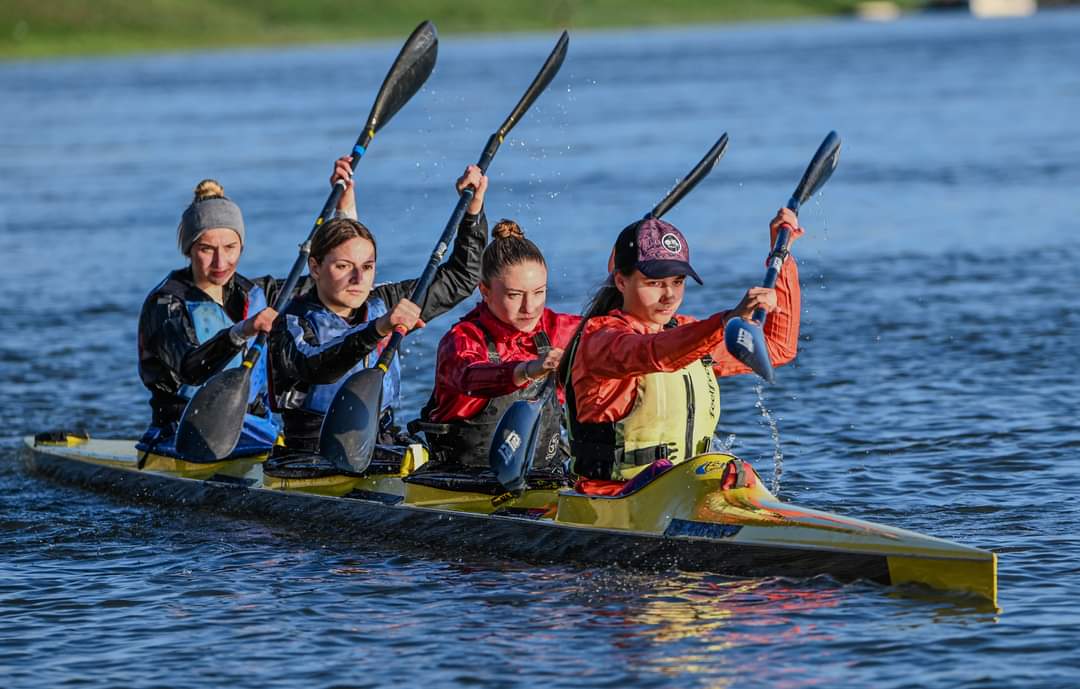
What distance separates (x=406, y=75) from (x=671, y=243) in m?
4.53

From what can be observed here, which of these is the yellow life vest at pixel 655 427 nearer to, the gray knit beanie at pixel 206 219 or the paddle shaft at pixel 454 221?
the paddle shaft at pixel 454 221

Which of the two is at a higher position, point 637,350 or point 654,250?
point 654,250

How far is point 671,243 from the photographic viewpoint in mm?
7836

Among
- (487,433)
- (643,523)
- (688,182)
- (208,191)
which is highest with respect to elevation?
(208,191)

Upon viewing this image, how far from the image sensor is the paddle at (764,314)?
7031mm

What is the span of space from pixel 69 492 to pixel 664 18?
147 m

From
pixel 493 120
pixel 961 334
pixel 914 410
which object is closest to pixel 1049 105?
pixel 493 120

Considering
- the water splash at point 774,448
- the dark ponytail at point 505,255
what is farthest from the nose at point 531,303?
the water splash at point 774,448

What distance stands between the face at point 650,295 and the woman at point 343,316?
1.46m

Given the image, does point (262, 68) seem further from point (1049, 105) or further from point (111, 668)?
point (111, 668)

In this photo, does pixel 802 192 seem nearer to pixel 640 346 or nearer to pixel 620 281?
pixel 620 281

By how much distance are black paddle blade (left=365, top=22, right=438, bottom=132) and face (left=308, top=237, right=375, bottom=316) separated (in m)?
2.24

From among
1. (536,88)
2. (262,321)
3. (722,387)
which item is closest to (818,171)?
(536,88)

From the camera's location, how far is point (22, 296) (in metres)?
20.8
